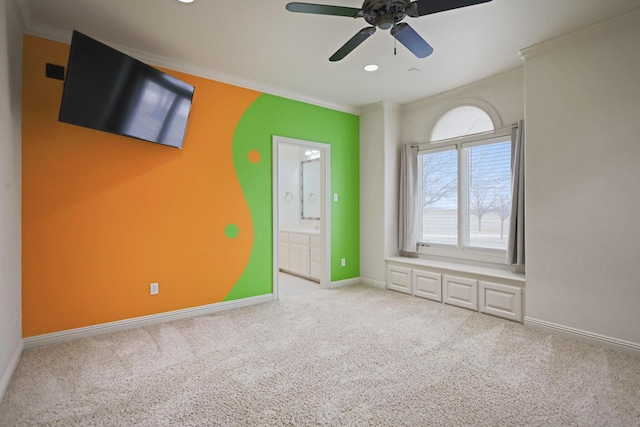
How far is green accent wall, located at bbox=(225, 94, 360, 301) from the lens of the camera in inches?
162

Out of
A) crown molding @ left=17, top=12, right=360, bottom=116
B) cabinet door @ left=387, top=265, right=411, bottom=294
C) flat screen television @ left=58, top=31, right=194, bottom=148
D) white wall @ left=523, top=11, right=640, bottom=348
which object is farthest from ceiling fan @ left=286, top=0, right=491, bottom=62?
cabinet door @ left=387, top=265, right=411, bottom=294

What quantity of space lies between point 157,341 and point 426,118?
4.34 metres

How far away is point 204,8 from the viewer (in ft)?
8.50

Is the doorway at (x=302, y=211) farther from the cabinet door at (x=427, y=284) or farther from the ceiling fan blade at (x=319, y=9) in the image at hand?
the ceiling fan blade at (x=319, y=9)

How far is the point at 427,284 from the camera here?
14.3 ft

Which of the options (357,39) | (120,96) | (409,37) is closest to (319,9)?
(357,39)

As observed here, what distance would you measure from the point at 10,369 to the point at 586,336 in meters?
4.61

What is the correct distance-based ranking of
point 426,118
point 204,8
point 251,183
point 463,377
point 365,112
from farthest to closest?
point 365,112
point 426,118
point 251,183
point 204,8
point 463,377

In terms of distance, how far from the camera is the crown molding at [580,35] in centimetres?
272

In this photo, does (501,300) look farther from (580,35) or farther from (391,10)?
(391,10)

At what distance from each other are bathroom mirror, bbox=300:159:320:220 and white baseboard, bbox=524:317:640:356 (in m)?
4.24

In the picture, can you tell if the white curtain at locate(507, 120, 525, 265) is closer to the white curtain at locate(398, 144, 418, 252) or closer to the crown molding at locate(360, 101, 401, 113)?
the white curtain at locate(398, 144, 418, 252)

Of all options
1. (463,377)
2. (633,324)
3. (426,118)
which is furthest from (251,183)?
(633,324)

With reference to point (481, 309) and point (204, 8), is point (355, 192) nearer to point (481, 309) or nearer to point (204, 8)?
point (481, 309)
